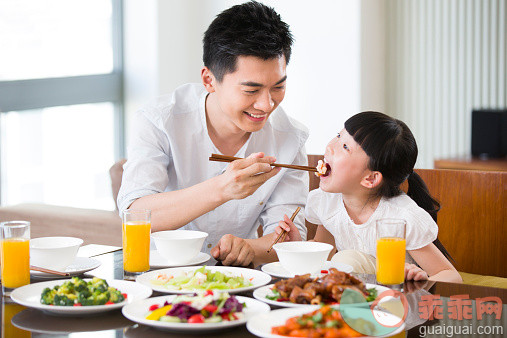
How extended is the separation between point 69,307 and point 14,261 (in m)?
0.25

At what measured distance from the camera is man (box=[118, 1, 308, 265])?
1816mm

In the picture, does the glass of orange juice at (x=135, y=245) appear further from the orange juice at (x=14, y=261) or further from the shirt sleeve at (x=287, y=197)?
the shirt sleeve at (x=287, y=197)

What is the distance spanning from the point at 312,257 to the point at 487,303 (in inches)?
14.2

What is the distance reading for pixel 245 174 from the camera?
5.73ft

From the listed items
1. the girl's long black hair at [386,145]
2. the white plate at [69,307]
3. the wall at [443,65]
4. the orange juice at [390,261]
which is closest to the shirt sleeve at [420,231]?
the girl's long black hair at [386,145]

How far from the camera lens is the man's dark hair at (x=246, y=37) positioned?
76.1 inches

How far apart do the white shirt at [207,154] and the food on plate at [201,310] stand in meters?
0.96

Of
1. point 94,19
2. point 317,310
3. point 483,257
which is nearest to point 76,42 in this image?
point 94,19

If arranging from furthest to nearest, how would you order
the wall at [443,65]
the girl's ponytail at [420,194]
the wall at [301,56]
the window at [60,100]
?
the wall at [443,65]
the wall at [301,56]
the window at [60,100]
the girl's ponytail at [420,194]

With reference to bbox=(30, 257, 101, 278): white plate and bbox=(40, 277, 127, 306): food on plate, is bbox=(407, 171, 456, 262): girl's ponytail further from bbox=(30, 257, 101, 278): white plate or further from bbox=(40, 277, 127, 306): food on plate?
bbox=(40, 277, 127, 306): food on plate

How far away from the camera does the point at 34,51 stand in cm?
432

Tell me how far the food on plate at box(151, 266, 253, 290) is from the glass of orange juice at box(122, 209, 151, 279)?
0.05 metres

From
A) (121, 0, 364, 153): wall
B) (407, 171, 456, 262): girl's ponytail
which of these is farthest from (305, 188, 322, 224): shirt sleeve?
(121, 0, 364, 153): wall

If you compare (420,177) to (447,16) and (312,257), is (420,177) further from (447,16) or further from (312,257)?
(447,16)
